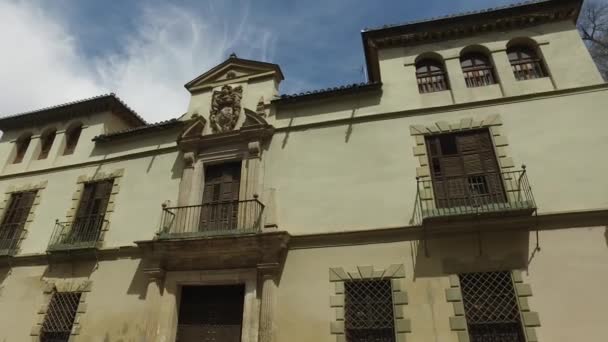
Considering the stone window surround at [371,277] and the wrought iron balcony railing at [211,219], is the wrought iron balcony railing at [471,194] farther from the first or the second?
the wrought iron balcony railing at [211,219]

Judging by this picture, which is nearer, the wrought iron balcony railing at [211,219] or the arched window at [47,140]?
the wrought iron balcony railing at [211,219]

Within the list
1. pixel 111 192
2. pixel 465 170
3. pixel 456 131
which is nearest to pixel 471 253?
pixel 465 170

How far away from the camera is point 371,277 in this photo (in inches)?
341

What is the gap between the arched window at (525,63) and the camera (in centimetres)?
1030

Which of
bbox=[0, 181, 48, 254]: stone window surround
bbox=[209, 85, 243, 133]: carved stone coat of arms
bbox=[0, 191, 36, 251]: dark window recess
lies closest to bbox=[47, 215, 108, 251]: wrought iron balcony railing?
bbox=[0, 181, 48, 254]: stone window surround

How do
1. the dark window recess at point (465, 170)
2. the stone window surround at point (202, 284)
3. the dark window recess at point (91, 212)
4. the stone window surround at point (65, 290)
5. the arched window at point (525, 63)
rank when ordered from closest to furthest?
the dark window recess at point (465, 170)
the stone window surround at point (202, 284)
the arched window at point (525, 63)
the stone window surround at point (65, 290)
the dark window recess at point (91, 212)

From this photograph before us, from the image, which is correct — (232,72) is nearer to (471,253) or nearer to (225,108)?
(225,108)

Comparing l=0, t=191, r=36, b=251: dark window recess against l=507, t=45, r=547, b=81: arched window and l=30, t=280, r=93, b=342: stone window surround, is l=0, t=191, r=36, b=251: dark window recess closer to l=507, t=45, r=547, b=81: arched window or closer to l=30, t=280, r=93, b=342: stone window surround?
l=30, t=280, r=93, b=342: stone window surround

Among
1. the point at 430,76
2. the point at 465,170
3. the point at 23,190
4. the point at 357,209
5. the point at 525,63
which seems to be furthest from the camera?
the point at 23,190

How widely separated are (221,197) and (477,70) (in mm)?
8031

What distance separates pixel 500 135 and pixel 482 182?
4.46ft

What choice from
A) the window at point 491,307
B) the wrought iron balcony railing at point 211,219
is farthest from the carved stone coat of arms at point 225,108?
the window at point 491,307

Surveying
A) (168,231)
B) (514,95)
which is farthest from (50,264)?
(514,95)

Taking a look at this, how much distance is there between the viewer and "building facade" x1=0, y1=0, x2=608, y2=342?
8023 mm
